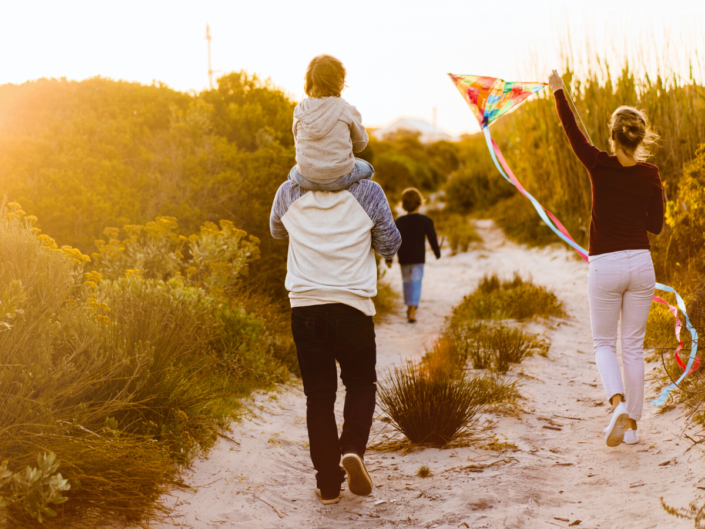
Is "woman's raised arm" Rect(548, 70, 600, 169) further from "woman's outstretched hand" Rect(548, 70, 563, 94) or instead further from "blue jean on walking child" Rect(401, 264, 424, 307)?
"blue jean on walking child" Rect(401, 264, 424, 307)

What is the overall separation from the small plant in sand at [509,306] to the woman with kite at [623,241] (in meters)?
3.61

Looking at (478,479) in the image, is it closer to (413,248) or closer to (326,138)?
(326,138)

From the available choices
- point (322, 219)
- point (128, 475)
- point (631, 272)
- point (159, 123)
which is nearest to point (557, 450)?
point (631, 272)

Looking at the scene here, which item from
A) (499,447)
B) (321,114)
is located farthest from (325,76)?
(499,447)

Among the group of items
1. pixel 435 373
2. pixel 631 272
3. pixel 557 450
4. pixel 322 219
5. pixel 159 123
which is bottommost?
pixel 557 450

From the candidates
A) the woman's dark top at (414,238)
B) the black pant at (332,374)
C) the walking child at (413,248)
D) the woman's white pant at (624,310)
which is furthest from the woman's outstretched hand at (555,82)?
the woman's dark top at (414,238)

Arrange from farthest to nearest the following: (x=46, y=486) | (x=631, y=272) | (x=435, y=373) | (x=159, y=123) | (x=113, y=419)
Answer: (x=159, y=123)
(x=435, y=373)
(x=631, y=272)
(x=113, y=419)
(x=46, y=486)

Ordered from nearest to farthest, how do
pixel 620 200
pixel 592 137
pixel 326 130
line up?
pixel 326 130, pixel 620 200, pixel 592 137

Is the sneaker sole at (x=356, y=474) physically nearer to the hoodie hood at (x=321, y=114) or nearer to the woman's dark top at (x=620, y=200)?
the hoodie hood at (x=321, y=114)

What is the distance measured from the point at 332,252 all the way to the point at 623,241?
182 centimetres

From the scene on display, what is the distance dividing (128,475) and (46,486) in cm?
48

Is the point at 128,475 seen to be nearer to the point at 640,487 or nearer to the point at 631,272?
the point at 640,487

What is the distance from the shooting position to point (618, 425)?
369 cm

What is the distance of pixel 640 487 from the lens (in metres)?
3.34
